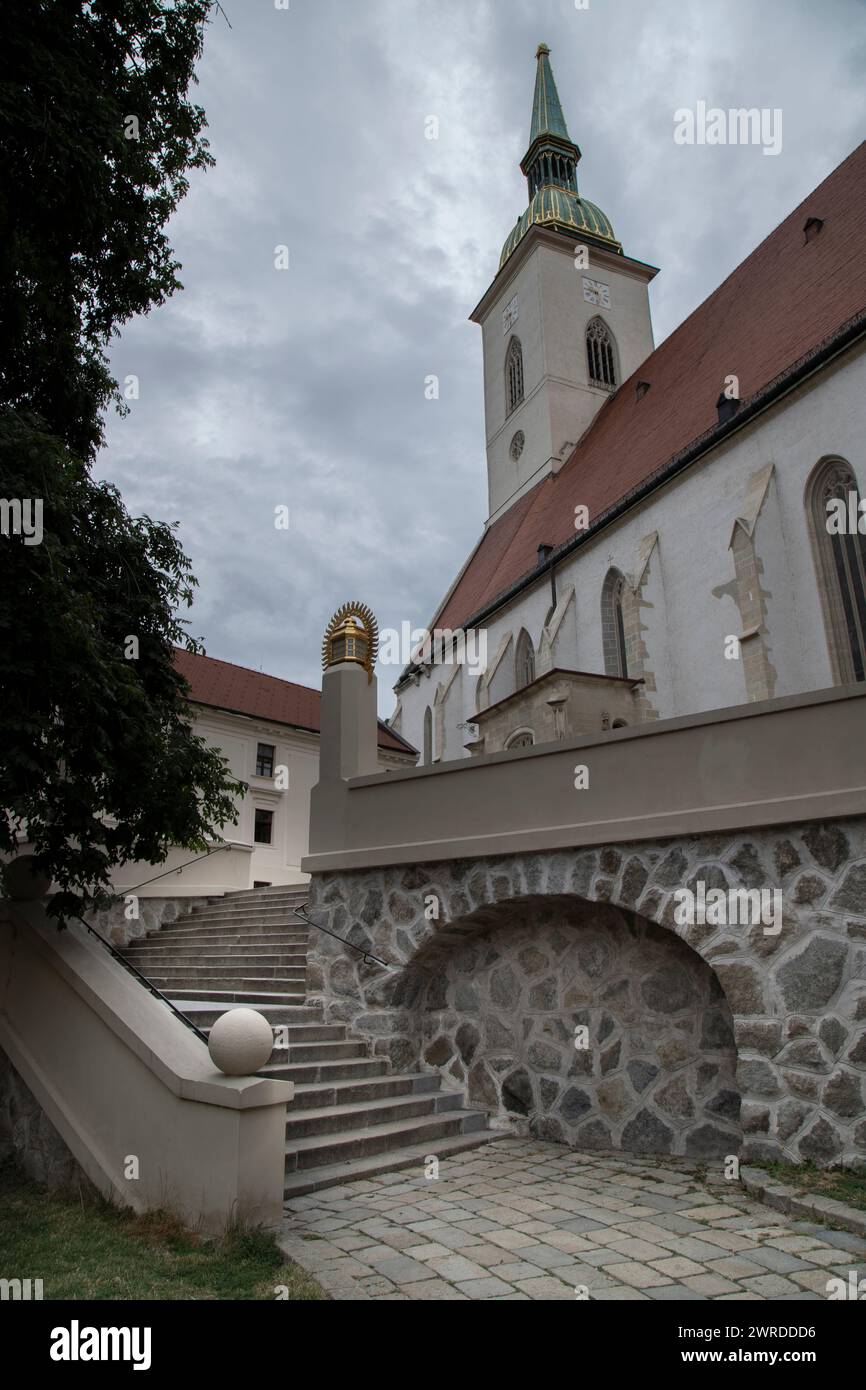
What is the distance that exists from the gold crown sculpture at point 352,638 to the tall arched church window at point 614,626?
11.2m

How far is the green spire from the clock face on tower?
40.5 ft

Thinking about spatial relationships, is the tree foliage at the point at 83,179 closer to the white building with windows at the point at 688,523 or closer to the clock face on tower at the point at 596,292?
the white building with windows at the point at 688,523

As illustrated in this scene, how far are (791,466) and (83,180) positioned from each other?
12151 mm

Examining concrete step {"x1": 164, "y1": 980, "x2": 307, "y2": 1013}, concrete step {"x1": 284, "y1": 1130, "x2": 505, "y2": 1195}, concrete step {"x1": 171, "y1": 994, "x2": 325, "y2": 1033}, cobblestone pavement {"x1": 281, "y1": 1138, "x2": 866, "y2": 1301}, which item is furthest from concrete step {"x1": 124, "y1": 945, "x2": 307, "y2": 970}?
cobblestone pavement {"x1": 281, "y1": 1138, "x2": 866, "y2": 1301}

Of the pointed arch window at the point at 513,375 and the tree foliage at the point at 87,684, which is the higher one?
the pointed arch window at the point at 513,375

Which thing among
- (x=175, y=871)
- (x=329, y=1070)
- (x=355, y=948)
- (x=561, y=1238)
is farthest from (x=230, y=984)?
(x=175, y=871)

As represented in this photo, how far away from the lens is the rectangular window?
910 inches

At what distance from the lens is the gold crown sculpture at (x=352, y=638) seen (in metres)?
8.53

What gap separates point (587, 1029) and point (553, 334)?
101 feet

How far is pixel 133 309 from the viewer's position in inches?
306

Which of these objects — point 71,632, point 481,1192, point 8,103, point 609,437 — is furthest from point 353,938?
point 609,437

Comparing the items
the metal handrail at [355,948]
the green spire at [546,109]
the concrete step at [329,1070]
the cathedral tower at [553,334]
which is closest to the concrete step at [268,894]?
the metal handrail at [355,948]
